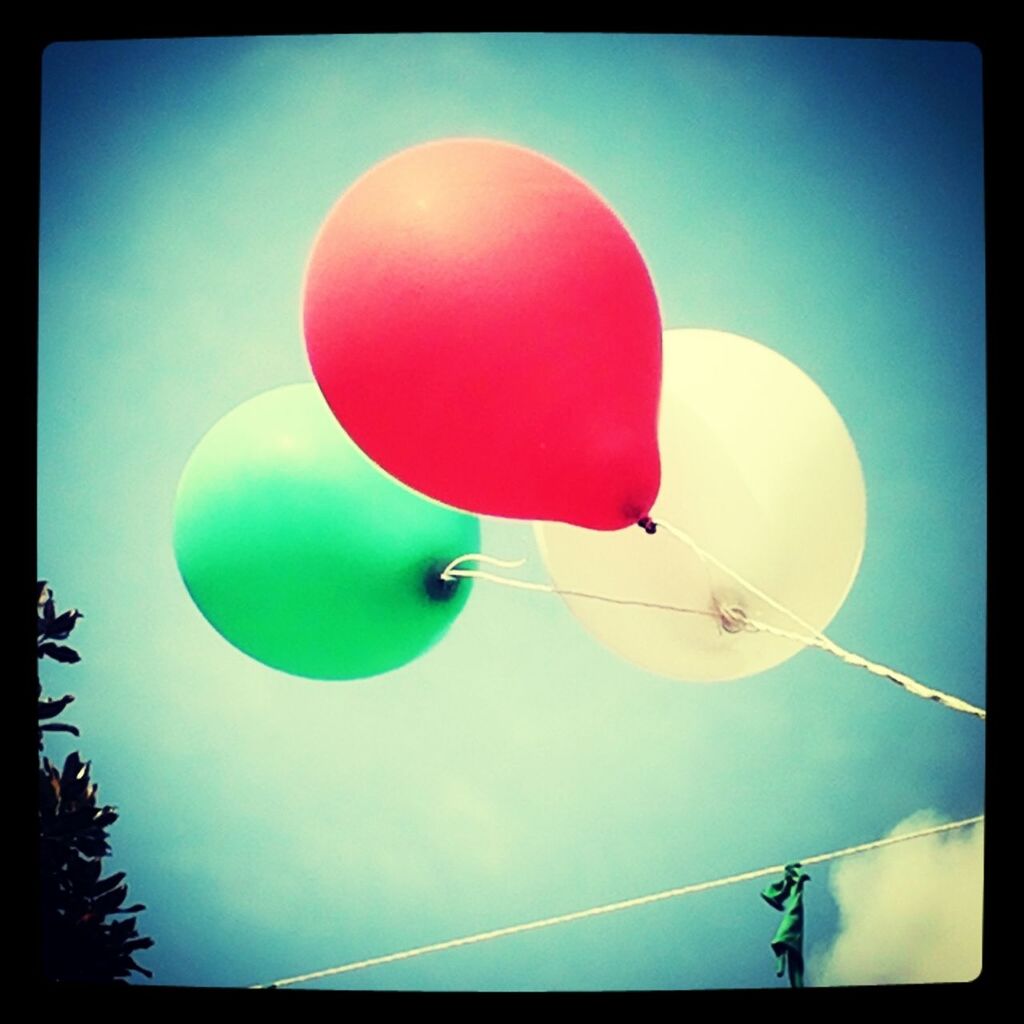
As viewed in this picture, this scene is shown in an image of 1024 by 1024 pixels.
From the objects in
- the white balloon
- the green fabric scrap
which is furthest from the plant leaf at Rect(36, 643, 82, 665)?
the green fabric scrap

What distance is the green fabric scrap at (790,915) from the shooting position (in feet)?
4.56

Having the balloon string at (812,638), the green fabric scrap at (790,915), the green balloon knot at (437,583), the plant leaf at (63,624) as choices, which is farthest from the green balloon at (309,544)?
the green fabric scrap at (790,915)

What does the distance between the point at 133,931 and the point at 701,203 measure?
1392mm

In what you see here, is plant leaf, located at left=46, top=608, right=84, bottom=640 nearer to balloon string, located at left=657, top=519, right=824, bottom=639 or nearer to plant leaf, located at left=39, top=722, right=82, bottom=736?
plant leaf, located at left=39, top=722, right=82, bottom=736

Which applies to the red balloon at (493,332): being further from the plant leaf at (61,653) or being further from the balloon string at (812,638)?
the plant leaf at (61,653)

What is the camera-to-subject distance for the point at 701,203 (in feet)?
4.61

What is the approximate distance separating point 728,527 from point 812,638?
224mm

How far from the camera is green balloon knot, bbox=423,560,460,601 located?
52.6 inches

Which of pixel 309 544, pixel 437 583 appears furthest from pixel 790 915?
pixel 309 544

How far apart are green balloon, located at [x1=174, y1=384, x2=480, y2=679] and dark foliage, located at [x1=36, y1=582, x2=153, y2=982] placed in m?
0.25

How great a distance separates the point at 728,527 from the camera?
4.24 ft

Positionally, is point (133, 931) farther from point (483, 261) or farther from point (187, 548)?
point (483, 261)

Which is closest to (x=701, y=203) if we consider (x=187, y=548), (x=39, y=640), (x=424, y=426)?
(x=424, y=426)

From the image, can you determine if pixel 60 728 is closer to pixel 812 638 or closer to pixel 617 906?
pixel 617 906
